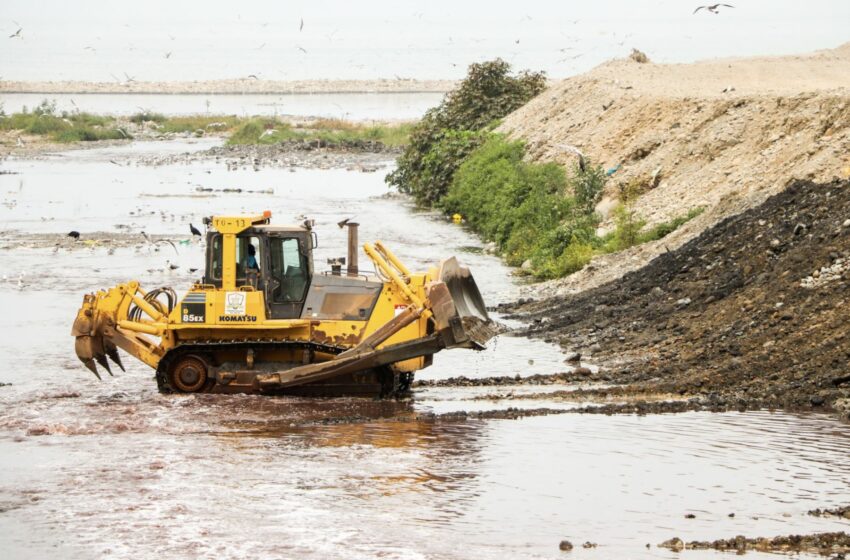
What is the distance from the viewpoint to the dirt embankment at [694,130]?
2739cm

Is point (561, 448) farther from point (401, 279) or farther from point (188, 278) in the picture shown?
point (188, 278)

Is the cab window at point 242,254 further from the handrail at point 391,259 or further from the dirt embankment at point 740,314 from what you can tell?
the dirt embankment at point 740,314

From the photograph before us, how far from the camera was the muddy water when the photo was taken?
13531 millimetres

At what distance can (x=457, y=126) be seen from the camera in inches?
2090

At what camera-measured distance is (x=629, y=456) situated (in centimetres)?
1605

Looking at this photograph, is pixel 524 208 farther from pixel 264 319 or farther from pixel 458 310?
pixel 264 319

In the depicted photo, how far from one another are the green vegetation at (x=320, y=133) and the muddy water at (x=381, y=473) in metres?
54.7

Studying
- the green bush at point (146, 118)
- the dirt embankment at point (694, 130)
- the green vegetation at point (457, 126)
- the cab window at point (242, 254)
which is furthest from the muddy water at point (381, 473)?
the green bush at point (146, 118)

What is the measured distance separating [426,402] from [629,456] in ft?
12.9

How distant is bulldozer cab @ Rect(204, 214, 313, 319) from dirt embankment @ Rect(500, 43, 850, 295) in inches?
376

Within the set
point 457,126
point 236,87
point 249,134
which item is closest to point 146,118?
point 249,134

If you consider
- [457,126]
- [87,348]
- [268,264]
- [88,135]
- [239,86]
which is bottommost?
[87,348]

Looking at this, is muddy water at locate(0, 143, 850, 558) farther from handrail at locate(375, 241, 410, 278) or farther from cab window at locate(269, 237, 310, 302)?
handrail at locate(375, 241, 410, 278)

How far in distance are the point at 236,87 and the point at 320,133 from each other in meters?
65.5
